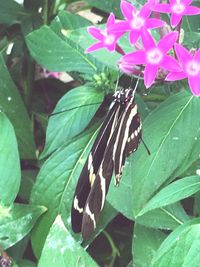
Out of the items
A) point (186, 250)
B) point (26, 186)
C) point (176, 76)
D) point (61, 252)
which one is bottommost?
point (26, 186)

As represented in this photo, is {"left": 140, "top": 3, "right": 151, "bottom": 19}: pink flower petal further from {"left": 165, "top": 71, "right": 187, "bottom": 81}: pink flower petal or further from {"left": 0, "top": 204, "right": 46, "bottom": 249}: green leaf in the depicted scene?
{"left": 0, "top": 204, "right": 46, "bottom": 249}: green leaf

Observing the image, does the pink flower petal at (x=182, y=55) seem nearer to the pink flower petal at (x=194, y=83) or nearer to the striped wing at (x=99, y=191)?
the pink flower petal at (x=194, y=83)

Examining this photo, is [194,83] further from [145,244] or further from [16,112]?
[16,112]

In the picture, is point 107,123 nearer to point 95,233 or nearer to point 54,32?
point 95,233

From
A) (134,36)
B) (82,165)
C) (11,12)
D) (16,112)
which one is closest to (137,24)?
(134,36)

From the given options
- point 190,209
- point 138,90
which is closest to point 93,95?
point 138,90
